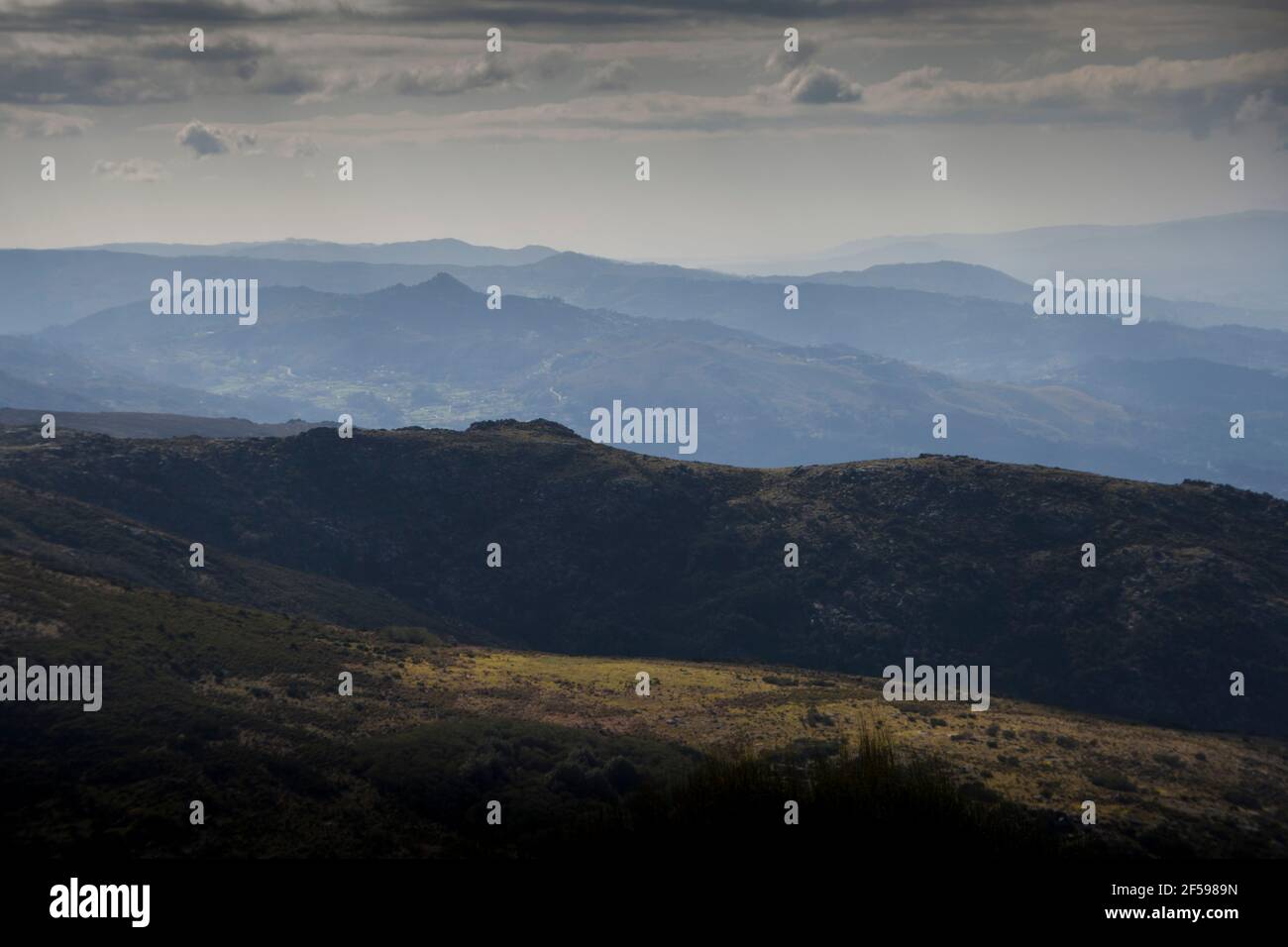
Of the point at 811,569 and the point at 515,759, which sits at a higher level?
the point at 811,569

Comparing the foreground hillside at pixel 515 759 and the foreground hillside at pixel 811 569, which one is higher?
the foreground hillside at pixel 811 569

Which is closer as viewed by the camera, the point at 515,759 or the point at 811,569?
the point at 515,759

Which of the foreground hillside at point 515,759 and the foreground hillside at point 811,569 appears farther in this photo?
the foreground hillside at point 811,569

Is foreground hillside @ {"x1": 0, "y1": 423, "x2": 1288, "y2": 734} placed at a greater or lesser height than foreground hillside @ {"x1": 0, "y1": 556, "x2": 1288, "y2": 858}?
greater

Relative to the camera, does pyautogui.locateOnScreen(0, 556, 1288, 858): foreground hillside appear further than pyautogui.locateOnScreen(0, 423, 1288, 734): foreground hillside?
No
